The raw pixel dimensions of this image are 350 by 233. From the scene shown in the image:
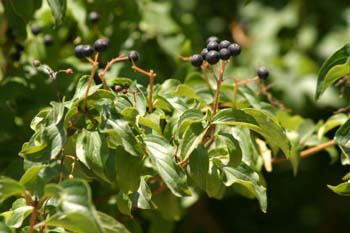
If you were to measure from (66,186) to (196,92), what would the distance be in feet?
2.20

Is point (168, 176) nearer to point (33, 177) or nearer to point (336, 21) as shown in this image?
point (33, 177)

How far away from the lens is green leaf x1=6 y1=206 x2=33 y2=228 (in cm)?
155

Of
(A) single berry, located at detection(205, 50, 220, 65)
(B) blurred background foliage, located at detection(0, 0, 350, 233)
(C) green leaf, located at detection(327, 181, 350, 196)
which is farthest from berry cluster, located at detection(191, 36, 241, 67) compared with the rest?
(B) blurred background foliage, located at detection(0, 0, 350, 233)

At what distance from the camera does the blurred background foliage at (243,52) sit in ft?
7.89

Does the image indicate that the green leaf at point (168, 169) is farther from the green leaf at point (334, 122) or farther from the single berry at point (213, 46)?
the green leaf at point (334, 122)

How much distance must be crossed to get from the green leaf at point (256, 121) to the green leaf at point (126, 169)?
18cm

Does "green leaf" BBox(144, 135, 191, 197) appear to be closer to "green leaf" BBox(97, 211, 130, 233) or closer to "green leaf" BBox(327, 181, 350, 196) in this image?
"green leaf" BBox(97, 211, 130, 233)

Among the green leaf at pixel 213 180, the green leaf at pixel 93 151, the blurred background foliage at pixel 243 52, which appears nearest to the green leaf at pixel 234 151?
the green leaf at pixel 213 180

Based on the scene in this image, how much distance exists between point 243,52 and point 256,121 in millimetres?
1989

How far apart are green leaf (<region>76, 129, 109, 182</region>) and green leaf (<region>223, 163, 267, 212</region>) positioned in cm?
29

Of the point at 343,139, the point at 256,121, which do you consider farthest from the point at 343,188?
the point at 256,121

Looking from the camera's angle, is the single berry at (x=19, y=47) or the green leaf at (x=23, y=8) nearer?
the green leaf at (x=23, y=8)

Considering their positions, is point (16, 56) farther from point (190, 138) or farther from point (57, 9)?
point (190, 138)

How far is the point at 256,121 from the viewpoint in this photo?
5.61 feet
